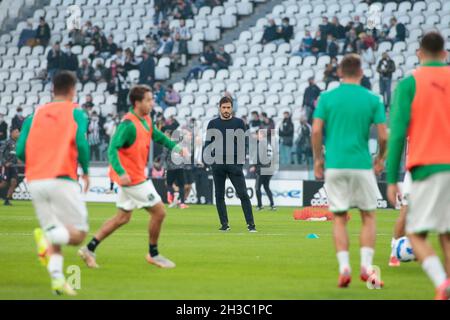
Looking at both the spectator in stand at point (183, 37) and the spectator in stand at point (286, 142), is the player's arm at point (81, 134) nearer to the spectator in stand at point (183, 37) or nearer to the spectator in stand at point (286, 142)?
the spectator in stand at point (286, 142)

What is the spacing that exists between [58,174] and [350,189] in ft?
10.6

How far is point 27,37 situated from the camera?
149 ft

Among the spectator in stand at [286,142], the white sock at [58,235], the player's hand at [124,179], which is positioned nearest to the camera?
the white sock at [58,235]

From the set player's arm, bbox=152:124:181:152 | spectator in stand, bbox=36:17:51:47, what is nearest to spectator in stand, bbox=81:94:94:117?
spectator in stand, bbox=36:17:51:47

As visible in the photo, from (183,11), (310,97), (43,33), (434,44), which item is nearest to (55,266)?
(434,44)

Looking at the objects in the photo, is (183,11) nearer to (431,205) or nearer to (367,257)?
(367,257)

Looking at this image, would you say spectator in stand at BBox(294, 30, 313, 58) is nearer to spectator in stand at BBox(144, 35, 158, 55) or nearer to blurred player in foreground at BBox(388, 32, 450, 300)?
spectator in stand at BBox(144, 35, 158, 55)

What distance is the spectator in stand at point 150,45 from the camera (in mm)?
41375

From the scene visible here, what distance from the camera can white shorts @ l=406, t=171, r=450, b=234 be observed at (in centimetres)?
929

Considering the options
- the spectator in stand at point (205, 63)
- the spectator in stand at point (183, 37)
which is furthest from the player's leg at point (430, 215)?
the spectator in stand at point (183, 37)

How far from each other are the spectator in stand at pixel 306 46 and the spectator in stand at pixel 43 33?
12238mm

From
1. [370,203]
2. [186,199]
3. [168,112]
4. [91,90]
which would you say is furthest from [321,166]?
[91,90]

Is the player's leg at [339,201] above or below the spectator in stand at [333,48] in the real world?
below
